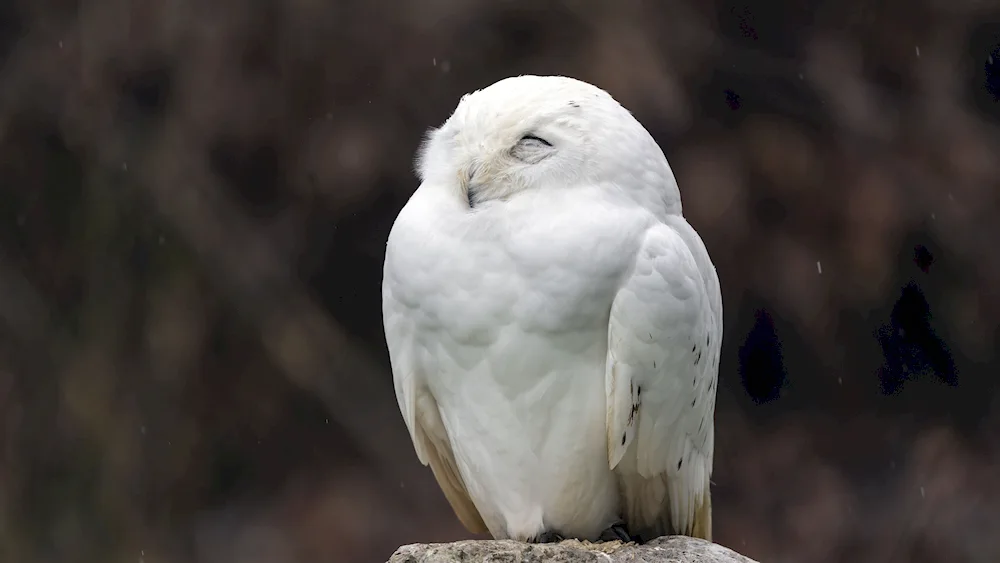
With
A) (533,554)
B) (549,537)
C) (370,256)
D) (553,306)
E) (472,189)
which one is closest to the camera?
→ (533,554)

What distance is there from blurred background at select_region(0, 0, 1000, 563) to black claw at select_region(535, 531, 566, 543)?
2.24 metres

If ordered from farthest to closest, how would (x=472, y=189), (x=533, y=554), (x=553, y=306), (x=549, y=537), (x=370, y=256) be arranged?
1. (x=370, y=256)
2. (x=549, y=537)
3. (x=472, y=189)
4. (x=553, y=306)
5. (x=533, y=554)

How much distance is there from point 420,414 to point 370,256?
2.14m

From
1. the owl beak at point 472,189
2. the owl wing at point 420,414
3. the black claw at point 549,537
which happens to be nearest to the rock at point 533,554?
the black claw at point 549,537

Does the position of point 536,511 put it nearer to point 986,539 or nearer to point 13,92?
point 986,539

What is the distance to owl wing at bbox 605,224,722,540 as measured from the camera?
2.70 m

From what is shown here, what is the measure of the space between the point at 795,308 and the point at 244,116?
7.79 feet

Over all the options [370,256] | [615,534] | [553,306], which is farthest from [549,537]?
[370,256]

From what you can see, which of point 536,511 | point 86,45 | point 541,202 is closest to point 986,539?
point 536,511

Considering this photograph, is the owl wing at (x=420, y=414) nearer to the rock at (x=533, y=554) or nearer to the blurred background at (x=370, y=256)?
the rock at (x=533, y=554)

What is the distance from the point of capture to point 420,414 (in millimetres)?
3066

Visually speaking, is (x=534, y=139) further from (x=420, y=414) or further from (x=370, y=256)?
(x=370, y=256)

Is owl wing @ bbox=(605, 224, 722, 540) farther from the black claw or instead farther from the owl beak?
the owl beak

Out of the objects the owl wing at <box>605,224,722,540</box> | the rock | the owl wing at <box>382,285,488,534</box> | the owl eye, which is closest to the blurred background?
the owl wing at <box>382,285,488,534</box>
